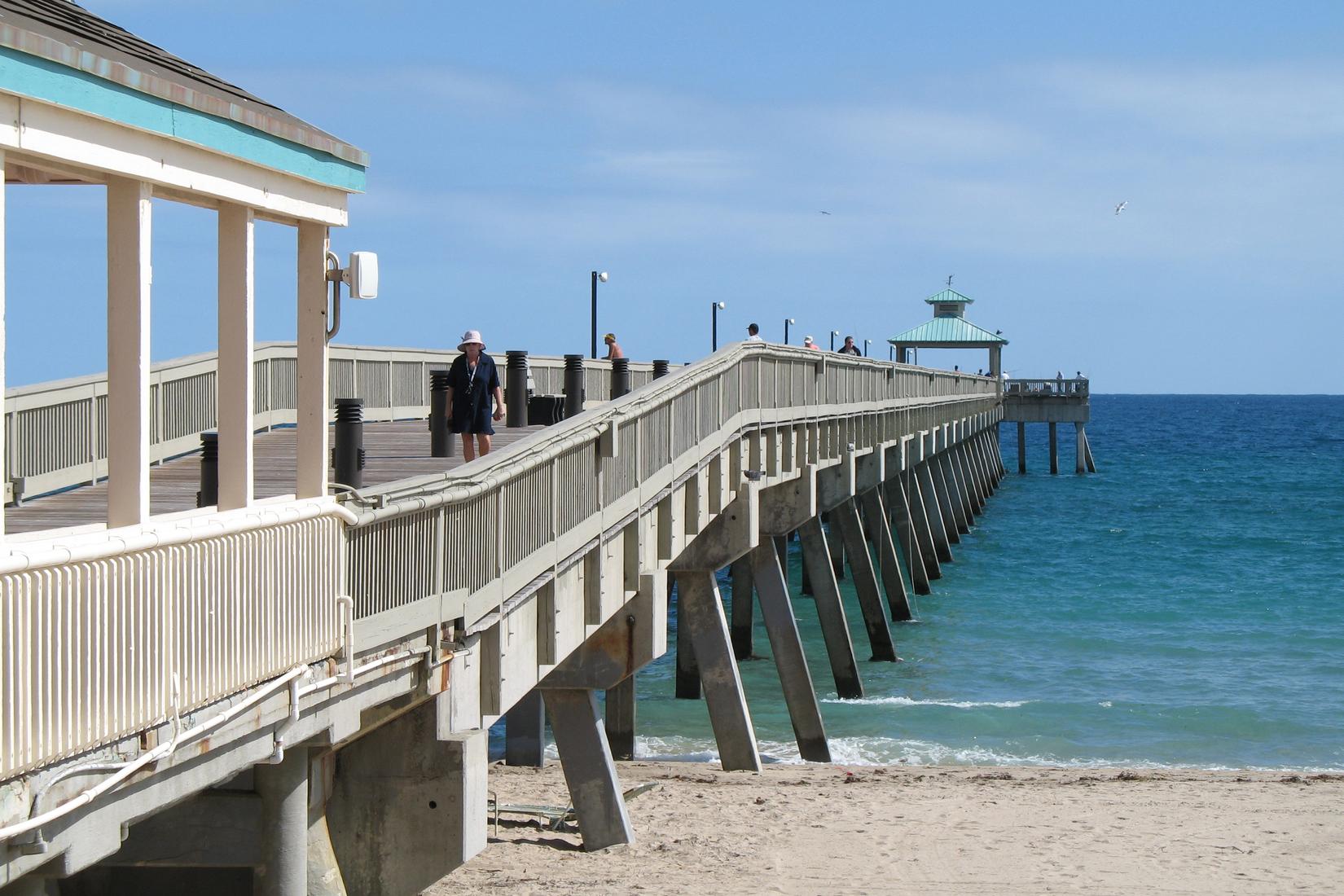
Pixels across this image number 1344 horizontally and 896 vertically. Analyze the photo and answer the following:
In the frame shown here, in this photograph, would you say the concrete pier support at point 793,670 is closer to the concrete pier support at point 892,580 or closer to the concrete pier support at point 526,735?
the concrete pier support at point 526,735

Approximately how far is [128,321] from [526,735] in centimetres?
1317

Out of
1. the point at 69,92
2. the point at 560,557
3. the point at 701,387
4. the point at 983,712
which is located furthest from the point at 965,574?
the point at 69,92

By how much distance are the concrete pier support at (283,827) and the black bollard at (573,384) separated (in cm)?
1350

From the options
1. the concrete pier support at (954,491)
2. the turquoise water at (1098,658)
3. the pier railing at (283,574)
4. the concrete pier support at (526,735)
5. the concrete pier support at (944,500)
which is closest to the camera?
the pier railing at (283,574)

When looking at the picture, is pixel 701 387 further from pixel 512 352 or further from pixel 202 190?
pixel 202 190

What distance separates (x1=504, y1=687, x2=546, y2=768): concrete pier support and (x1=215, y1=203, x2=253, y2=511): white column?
11822 millimetres

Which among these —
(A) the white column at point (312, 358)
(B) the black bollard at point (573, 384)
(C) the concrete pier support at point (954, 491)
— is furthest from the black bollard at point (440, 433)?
(C) the concrete pier support at point (954, 491)

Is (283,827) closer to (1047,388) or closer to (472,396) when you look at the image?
(472,396)

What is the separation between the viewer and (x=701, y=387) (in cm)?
1534

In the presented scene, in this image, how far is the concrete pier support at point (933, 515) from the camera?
138 ft

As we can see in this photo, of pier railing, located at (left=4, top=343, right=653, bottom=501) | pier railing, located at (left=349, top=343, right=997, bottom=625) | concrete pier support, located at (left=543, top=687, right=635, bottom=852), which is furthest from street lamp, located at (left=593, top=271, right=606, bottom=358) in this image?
concrete pier support, located at (left=543, top=687, right=635, bottom=852)

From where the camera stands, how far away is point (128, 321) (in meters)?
5.23

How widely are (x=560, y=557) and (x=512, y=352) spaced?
1002 centimetres

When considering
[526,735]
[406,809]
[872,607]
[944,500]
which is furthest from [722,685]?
[944,500]
